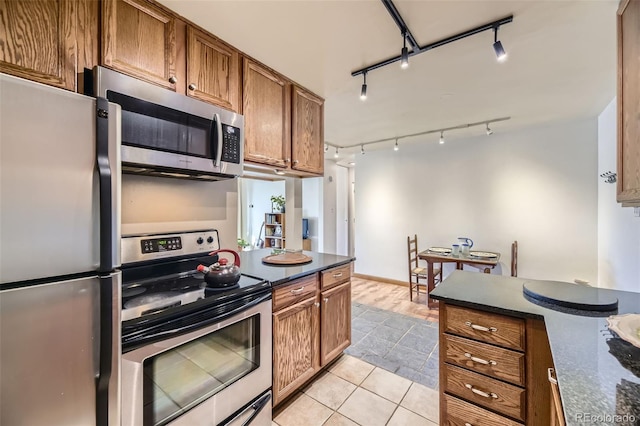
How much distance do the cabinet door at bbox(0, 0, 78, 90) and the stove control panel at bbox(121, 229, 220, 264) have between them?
0.82 meters

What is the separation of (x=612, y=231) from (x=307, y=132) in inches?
131

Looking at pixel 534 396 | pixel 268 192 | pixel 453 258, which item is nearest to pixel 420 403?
pixel 534 396

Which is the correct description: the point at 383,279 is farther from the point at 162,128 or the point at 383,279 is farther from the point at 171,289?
the point at 162,128

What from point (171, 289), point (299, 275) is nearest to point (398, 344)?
point (299, 275)

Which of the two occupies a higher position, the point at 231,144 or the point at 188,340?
the point at 231,144

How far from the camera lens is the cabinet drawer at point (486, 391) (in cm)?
118

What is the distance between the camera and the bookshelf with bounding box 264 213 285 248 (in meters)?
5.74

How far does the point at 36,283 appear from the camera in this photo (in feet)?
2.53

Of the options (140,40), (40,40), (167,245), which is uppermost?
(140,40)

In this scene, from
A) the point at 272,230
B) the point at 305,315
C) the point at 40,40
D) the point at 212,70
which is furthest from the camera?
the point at 272,230

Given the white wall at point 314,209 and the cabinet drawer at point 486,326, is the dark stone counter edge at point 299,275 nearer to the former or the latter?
the cabinet drawer at point 486,326

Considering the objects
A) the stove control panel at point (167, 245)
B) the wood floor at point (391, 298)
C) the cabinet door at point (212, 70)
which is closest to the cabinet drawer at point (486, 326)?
the stove control panel at point (167, 245)

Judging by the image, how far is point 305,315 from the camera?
1908mm

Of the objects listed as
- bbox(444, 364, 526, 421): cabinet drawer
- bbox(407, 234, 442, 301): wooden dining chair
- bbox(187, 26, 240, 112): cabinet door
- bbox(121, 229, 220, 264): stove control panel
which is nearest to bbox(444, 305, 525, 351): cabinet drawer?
bbox(444, 364, 526, 421): cabinet drawer
